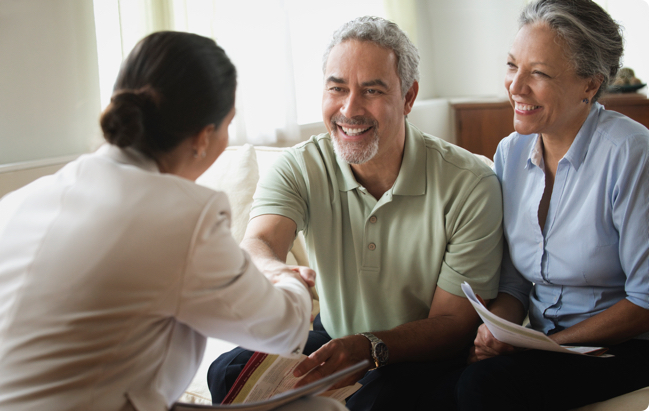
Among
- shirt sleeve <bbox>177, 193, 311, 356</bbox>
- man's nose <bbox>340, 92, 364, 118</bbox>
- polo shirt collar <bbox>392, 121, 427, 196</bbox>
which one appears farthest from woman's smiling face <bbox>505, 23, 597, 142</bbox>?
shirt sleeve <bbox>177, 193, 311, 356</bbox>

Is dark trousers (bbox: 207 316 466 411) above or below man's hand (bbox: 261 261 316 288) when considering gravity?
below

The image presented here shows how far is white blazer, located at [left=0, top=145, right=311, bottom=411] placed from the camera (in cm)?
72

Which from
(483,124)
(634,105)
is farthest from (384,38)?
(483,124)

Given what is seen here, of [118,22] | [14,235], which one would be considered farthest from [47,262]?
[118,22]

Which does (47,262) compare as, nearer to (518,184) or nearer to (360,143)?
(360,143)

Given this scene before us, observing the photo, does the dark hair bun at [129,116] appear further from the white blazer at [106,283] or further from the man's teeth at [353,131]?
the man's teeth at [353,131]

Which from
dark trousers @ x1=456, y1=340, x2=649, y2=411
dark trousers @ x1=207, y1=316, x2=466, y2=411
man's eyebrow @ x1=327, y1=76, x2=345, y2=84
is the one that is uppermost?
man's eyebrow @ x1=327, y1=76, x2=345, y2=84

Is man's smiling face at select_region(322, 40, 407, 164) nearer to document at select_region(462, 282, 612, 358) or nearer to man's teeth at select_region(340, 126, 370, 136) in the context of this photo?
man's teeth at select_region(340, 126, 370, 136)

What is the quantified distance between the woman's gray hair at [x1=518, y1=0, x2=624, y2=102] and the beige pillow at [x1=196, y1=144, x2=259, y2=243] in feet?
3.69

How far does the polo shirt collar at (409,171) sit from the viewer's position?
1507 mm

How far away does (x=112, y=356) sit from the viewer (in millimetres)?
745

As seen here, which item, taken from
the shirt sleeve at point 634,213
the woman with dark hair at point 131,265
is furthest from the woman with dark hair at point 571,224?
the woman with dark hair at point 131,265

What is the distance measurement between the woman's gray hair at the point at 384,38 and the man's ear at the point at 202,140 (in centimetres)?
79

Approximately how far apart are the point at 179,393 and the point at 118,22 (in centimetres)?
199
